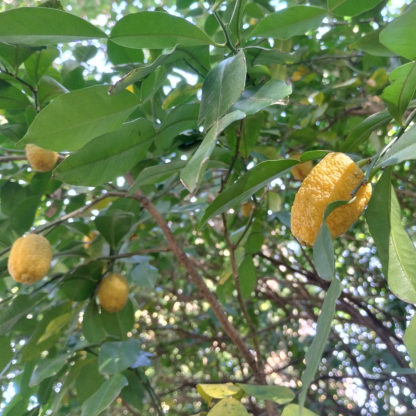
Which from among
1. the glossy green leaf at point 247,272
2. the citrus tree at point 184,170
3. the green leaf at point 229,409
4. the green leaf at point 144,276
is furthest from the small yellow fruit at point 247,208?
the green leaf at point 229,409

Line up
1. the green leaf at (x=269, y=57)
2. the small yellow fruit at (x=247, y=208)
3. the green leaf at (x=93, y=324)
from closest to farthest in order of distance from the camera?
1. the green leaf at (x=269, y=57)
2. the green leaf at (x=93, y=324)
3. the small yellow fruit at (x=247, y=208)

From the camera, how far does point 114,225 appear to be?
1.11 meters

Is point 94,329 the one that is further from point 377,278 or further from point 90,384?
point 377,278

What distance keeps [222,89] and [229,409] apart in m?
0.46

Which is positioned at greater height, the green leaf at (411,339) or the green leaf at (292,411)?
the green leaf at (411,339)

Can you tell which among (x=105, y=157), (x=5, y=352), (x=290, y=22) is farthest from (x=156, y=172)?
(x=5, y=352)

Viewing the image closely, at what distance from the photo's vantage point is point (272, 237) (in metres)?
1.92

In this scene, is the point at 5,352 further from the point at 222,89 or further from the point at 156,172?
the point at 222,89

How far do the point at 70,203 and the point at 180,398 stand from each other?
1.37 m

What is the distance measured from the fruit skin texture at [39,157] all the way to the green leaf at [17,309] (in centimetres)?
32

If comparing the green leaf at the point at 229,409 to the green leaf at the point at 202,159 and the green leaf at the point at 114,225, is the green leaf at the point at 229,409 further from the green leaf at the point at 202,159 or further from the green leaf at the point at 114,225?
the green leaf at the point at 114,225

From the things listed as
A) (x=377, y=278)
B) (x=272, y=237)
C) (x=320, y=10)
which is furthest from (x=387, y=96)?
(x=377, y=278)

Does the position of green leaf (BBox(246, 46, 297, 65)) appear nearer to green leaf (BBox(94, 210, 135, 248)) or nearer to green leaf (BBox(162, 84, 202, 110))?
green leaf (BBox(162, 84, 202, 110))

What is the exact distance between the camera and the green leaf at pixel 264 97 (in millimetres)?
513
